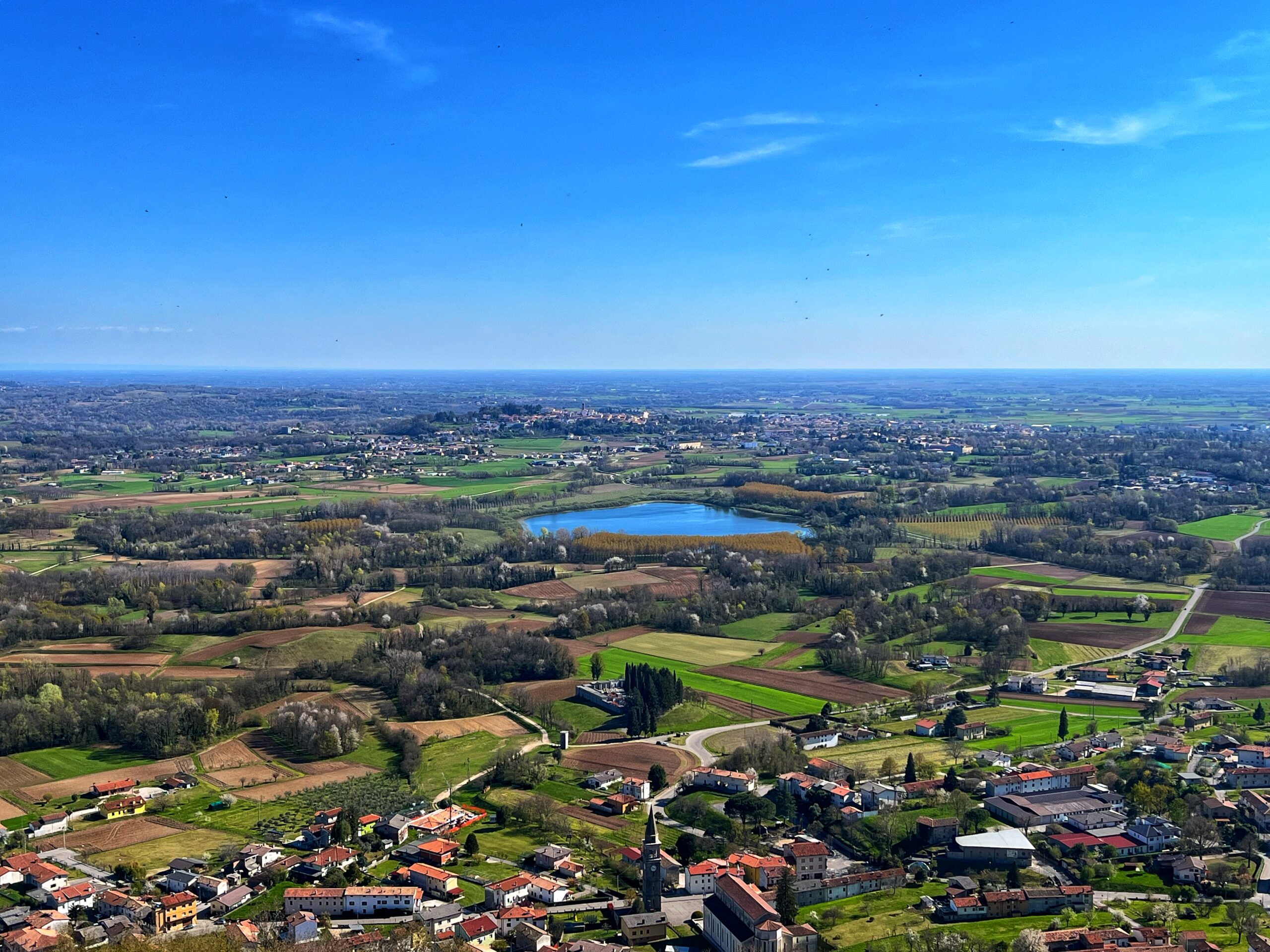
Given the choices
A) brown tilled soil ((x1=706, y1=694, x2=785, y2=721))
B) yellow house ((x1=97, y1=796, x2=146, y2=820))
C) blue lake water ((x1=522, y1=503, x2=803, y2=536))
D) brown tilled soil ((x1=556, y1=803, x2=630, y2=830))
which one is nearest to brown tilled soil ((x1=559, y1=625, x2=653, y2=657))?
brown tilled soil ((x1=706, y1=694, x2=785, y2=721))

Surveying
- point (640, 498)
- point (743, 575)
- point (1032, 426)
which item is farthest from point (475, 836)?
point (1032, 426)

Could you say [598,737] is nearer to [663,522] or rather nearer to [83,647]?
[83,647]

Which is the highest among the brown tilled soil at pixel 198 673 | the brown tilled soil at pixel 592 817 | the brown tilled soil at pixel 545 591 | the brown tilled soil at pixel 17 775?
the brown tilled soil at pixel 545 591

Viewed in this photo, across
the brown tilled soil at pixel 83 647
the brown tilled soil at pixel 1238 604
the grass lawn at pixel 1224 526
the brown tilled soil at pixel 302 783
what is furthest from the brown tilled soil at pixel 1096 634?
the brown tilled soil at pixel 83 647

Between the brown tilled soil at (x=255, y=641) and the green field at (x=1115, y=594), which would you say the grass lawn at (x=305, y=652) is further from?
the green field at (x=1115, y=594)

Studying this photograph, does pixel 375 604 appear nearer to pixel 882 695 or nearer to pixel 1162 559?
pixel 882 695

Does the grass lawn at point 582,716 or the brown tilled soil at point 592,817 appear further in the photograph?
the grass lawn at point 582,716
